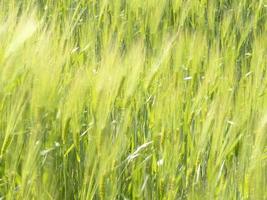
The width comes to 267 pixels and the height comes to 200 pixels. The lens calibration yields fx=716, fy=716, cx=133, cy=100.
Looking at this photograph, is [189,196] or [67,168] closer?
[189,196]

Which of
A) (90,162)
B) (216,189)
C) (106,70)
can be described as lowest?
(216,189)

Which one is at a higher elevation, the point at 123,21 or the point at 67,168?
the point at 123,21

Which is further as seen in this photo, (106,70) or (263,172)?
(106,70)

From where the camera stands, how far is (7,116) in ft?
4.70

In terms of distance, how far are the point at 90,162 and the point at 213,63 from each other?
60cm

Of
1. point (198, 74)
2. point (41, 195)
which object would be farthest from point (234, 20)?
point (41, 195)

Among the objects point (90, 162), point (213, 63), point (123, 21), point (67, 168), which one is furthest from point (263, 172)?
point (123, 21)

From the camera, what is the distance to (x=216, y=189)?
1.46m

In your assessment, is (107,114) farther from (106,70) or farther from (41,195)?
(41,195)

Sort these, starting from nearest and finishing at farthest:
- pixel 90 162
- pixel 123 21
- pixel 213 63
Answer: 1. pixel 90 162
2. pixel 213 63
3. pixel 123 21

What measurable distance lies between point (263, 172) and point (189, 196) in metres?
0.14

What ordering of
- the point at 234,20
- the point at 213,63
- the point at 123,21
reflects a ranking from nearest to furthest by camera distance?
the point at 213,63 → the point at 123,21 → the point at 234,20

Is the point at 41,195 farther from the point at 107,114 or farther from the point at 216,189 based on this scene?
the point at 216,189

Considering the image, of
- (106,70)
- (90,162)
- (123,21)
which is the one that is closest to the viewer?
(90,162)
